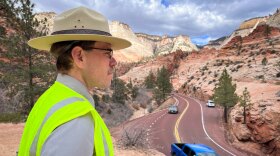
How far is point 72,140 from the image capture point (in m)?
1.19

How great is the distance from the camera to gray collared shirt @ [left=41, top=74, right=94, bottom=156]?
1.19 m

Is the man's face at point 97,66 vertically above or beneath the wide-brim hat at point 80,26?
beneath

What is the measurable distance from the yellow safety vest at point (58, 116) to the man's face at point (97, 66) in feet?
0.55

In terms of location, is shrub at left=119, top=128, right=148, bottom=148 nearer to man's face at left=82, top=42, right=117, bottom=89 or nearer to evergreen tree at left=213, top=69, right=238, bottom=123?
man's face at left=82, top=42, right=117, bottom=89

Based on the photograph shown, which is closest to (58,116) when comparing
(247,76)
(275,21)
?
(247,76)

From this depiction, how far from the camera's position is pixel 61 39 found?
1.64 metres

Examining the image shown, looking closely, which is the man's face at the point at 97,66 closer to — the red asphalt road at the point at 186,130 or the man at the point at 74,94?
the man at the point at 74,94

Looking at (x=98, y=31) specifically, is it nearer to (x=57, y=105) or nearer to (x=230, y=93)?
(x=57, y=105)

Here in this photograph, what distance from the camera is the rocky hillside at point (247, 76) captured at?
24703 millimetres

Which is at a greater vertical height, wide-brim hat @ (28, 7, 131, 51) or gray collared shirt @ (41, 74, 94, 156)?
wide-brim hat @ (28, 7, 131, 51)

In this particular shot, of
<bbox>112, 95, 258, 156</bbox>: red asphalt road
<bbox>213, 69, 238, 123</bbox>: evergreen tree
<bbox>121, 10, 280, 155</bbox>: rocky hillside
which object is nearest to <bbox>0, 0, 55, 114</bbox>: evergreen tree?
<bbox>112, 95, 258, 156</bbox>: red asphalt road

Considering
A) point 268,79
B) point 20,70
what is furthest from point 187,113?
point 20,70

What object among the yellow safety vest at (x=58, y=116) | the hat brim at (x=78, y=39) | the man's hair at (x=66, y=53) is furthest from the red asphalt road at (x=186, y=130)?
the yellow safety vest at (x=58, y=116)

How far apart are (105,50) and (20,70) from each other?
18843mm
